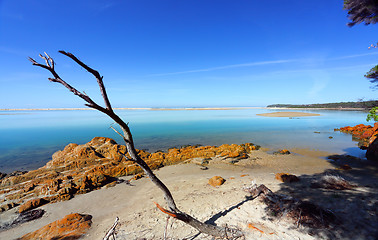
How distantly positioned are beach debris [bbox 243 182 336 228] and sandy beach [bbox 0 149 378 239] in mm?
183

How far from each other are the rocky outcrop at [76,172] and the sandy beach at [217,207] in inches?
28.0

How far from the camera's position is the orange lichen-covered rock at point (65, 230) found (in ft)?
18.1

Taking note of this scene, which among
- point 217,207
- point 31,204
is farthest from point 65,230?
point 217,207

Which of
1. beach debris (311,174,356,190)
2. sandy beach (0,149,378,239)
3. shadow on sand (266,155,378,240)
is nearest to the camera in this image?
shadow on sand (266,155,378,240)

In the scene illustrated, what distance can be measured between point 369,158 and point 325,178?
997 centimetres

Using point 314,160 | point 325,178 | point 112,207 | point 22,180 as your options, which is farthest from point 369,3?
point 22,180

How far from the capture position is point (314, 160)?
13.4m

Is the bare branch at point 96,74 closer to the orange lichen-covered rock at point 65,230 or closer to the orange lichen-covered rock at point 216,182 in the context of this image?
the orange lichen-covered rock at point 65,230

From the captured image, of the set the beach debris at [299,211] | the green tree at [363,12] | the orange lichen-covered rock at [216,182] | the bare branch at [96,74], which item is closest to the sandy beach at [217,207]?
the beach debris at [299,211]

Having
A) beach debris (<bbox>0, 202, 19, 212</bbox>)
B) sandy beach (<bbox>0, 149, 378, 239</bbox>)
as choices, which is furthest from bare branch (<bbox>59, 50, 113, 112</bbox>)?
beach debris (<bbox>0, 202, 19, 212</bbox>)

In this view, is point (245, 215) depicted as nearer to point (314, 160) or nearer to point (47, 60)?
point (47, 60)

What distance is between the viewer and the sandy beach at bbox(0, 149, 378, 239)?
4539 millimetres

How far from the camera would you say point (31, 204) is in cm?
790

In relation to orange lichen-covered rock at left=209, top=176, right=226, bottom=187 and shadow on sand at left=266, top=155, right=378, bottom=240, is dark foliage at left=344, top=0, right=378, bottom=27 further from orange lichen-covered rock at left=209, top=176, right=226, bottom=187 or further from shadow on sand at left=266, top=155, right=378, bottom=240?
orange lichen-covered rock at left=209, top=176, right=226, bottom=187
